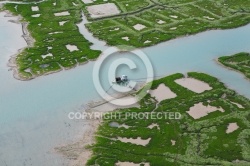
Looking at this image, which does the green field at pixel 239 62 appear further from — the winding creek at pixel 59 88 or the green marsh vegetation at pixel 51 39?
the green marsh vegetation at pixel 51 39

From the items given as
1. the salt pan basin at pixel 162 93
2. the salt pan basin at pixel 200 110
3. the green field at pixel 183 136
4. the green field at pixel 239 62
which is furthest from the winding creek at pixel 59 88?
the salt pan basin at pixel 200 110

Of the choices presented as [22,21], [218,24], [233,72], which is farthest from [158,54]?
[22,21]

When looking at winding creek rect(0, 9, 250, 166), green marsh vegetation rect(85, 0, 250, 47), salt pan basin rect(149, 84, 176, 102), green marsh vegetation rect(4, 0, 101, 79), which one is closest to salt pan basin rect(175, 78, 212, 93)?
salt pan basin rect(149, 84, 176, 102)

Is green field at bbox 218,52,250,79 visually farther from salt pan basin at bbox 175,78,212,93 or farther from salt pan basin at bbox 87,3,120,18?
salt pan basin at bbox 87,3,120,18

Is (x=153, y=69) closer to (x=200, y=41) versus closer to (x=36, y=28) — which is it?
(x=200, y=41)

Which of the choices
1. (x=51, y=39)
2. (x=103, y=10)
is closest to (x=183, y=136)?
(x=51, y=39)

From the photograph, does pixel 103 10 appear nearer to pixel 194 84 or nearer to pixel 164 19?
pixel 164 19
